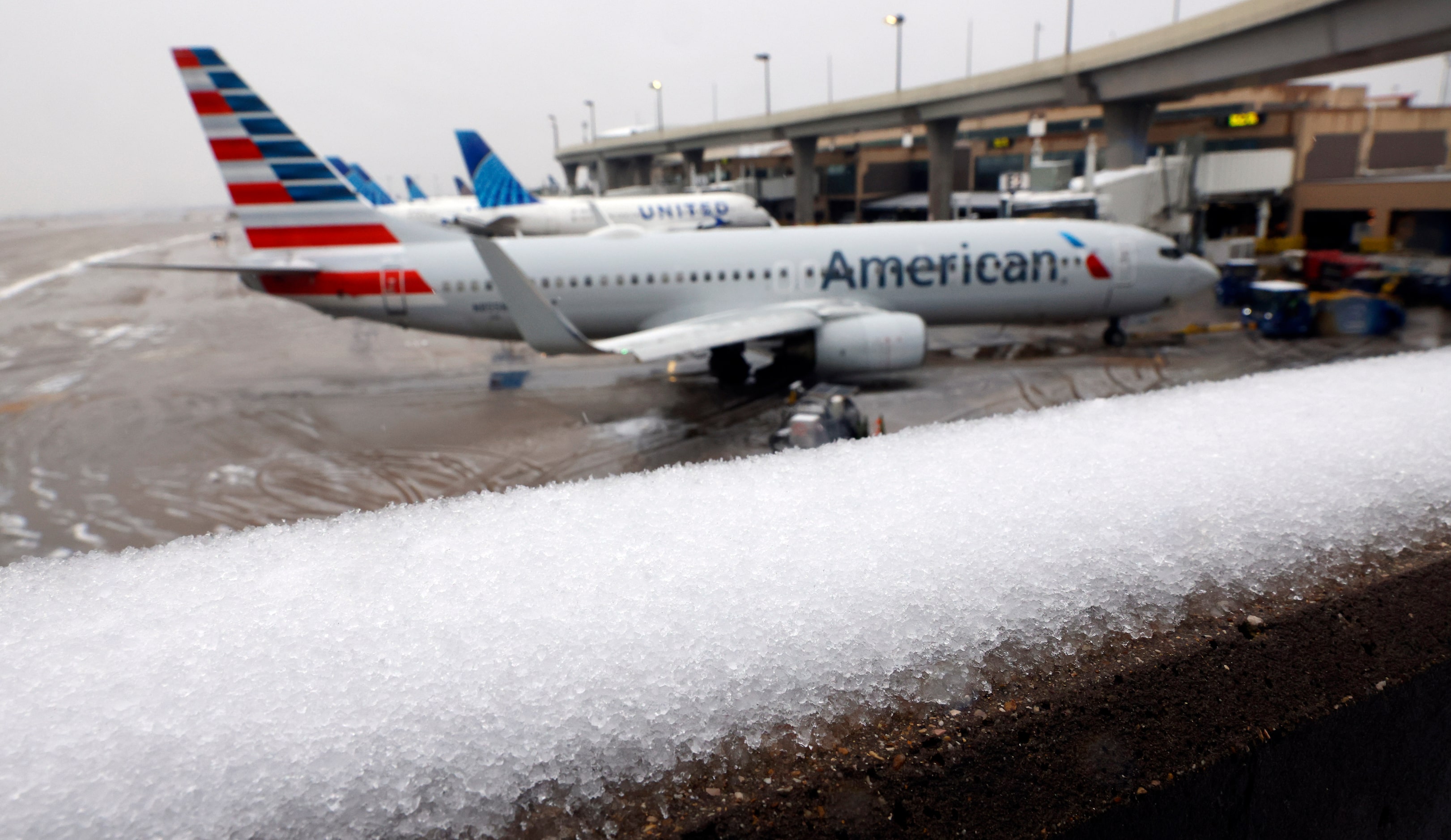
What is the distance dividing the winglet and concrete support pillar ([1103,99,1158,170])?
29.9m

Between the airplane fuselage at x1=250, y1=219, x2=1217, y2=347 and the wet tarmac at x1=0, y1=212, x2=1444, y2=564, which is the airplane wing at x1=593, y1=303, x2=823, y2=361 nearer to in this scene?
the airplane fuselage at x1=250, y1=219, x2=1217, y2=347

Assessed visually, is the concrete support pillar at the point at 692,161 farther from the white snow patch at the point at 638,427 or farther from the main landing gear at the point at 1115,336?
the white snow patch at the point at 638,427

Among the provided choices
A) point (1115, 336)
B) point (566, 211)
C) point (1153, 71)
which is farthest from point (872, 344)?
point (566, 211)

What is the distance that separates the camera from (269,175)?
59.2ft

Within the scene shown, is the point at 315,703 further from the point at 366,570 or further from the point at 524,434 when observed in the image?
the point at 524,434

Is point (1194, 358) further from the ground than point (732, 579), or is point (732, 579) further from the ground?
point (732, 579)

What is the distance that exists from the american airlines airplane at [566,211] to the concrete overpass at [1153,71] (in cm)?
1089

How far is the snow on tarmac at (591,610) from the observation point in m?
1.17

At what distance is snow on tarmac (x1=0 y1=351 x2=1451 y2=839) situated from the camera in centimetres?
117

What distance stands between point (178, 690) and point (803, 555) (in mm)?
1131

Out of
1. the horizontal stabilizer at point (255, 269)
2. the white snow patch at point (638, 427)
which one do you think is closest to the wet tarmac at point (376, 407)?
the white snow patch at point (638, 427)

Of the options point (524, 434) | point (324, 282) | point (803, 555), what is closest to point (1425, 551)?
point (803, 555)

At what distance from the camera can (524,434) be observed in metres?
15.4

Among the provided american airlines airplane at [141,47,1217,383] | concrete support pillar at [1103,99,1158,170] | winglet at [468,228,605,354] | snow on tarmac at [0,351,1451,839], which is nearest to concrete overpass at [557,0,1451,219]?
concrete support pillar at [1103,99,1158,170]
